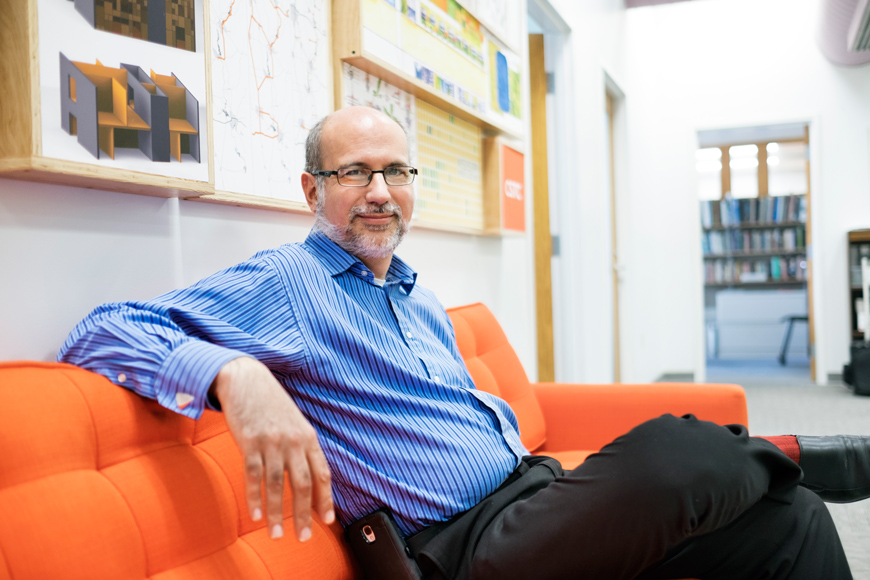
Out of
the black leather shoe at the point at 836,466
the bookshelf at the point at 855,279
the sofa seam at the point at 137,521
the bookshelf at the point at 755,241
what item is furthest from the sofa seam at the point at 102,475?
the bookshelf at the point at 755,241

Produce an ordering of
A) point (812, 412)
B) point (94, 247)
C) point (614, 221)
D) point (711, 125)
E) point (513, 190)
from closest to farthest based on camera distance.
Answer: point (94, 247) → point (513, 190) → point (812, 412) → point (614, 221) → point (711, 125)

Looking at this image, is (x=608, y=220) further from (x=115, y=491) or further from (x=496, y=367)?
(x=115, y=491)

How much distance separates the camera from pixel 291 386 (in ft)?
3.80

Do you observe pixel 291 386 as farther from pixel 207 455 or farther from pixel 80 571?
pixel 80 571

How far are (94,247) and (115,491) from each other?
18.1 inches

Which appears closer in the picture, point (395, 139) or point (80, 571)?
point (80, 571)

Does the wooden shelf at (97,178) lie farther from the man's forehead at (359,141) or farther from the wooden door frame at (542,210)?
the wooden door frame at (542,210)

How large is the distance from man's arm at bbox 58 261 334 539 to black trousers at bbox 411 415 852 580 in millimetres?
387

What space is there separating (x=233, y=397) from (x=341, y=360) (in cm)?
36

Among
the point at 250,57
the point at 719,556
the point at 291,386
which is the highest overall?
the point at 250,57

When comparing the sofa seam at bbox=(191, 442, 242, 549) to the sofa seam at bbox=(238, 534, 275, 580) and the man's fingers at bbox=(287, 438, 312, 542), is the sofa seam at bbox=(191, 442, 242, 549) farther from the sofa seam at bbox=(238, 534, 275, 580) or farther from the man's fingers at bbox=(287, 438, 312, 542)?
the man's fingers at bbox=(287, 438, 312, 542)

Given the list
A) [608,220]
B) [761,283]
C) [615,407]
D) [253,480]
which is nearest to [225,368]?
[253,480]

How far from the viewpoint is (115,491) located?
823 millimetres

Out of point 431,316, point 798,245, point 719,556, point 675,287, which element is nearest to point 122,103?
point 431,316
